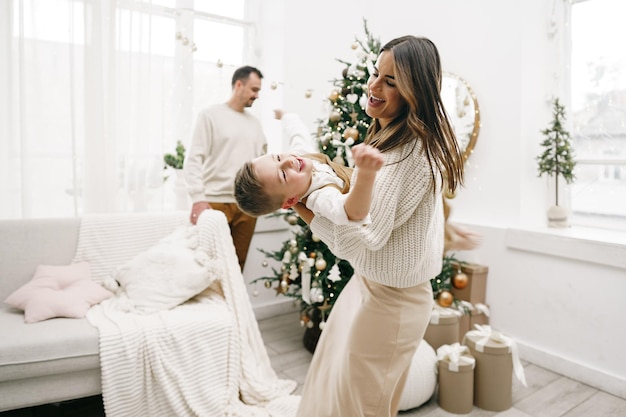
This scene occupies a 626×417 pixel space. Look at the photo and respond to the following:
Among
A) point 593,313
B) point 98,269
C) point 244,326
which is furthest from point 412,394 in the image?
point 98,269

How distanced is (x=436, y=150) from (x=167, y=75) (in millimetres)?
2636

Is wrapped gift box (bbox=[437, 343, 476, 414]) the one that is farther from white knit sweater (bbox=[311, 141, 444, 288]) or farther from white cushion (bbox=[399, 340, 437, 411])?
white knit sweater (bbox=[311, 141, 444, 288])

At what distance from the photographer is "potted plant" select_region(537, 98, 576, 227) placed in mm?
2801

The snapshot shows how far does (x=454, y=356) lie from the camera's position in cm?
225

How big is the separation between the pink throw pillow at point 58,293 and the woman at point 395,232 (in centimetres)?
133

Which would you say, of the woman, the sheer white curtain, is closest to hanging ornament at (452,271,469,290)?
the woman

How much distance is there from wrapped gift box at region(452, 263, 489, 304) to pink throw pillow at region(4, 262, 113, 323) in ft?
6.79

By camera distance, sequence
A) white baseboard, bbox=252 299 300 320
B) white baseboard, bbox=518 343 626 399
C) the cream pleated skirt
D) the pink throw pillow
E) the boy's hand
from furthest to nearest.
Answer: white baseboard, bbox=252 299 300 320, white baseboard, bbox=518 343 626 399, the pink throw pillow, the cream pleated skirt, the boy's hand

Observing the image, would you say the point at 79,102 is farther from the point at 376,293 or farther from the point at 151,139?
the point at 376,293

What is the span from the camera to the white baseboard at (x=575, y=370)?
2.40 m

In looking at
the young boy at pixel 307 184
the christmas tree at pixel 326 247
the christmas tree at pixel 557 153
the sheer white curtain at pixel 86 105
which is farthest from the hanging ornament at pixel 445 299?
the sheer white curtain at pixel 86 105

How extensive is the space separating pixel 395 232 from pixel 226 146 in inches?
80.8

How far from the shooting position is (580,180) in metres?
2.92

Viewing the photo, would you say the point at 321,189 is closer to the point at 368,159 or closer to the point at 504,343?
the point at 368,159
